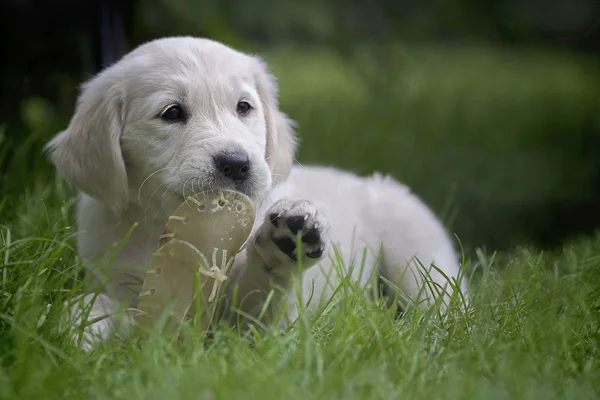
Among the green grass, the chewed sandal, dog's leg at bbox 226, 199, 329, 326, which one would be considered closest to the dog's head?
the chewed sandal

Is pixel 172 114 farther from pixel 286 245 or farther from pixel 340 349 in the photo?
pixel 340 349

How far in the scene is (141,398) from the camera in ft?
6.55

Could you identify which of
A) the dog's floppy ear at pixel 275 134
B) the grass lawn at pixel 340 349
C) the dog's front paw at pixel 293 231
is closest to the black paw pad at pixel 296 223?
the dog's front paw at pixel 293 231

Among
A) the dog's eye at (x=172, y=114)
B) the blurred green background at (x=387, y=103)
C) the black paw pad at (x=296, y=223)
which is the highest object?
the dog's eye at (x=172, y=114)

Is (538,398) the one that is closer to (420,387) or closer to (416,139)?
(420,387)

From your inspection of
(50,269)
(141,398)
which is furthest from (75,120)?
(141,398)

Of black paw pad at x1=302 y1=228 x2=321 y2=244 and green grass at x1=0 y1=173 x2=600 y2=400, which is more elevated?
black paw pad at x1=302 y1=228 x2=321 y2=244

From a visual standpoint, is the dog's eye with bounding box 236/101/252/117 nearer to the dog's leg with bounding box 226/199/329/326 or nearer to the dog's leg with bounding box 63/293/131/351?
the dog's leg with bounding box 226/199/329/326

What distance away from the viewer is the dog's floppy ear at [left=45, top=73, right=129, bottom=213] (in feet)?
10.1

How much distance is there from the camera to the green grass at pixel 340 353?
210cm

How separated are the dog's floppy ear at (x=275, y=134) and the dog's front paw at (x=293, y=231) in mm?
683

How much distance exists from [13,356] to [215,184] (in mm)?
909

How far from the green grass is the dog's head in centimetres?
37

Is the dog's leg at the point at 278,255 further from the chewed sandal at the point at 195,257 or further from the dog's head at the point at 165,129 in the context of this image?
the dog's head at the point at 165,129
